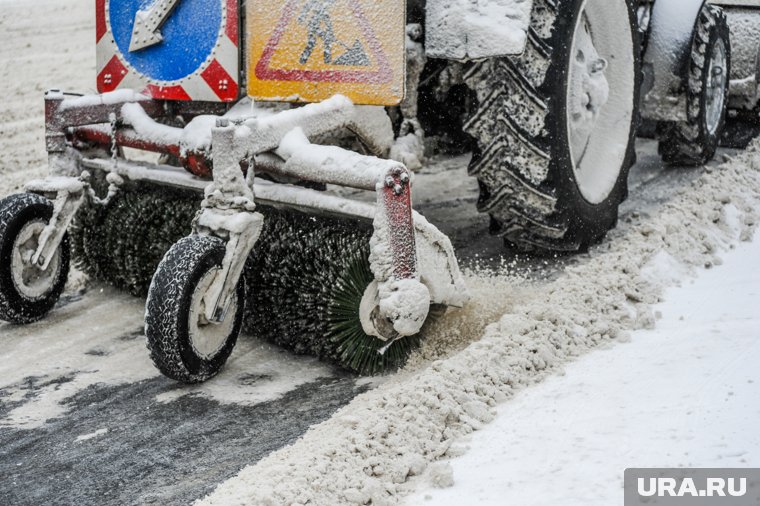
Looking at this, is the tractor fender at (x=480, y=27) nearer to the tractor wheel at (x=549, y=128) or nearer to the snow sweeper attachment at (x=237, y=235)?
the tractor wheel at (x=549, y=128)

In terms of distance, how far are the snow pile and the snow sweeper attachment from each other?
0.77 ft

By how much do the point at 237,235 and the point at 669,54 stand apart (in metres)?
2.77

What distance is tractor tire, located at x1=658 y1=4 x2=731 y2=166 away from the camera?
198 inches

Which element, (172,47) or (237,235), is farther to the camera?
(172,47)

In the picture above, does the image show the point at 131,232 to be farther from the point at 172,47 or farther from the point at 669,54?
the point at 669,54

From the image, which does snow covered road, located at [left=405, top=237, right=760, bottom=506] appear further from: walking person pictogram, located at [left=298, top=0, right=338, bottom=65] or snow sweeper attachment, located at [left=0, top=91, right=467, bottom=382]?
walking person pictogram, located at [left=298, top=0, right=338, bottom=65]

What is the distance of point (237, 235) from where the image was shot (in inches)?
118

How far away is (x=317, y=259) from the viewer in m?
3.18

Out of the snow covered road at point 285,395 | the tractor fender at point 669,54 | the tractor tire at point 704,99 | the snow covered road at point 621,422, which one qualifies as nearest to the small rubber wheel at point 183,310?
the snow covered road at point 285,395

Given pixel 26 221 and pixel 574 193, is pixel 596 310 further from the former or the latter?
pixel 26 221

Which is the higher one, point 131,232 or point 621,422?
point 131,232

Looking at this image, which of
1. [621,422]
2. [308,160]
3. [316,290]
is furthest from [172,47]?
[621,422]

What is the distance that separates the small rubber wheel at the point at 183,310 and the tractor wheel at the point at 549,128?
1098 mm

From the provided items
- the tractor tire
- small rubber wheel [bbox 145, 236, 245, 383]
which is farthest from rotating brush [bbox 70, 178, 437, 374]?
the tractor tire
